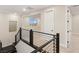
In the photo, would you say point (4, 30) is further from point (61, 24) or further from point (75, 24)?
point (75, 24)

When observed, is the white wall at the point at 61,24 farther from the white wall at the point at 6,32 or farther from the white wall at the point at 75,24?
the white wall at the point at 6,32

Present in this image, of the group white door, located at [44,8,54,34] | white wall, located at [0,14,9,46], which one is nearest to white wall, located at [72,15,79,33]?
white door, located at [44,8,54,34]

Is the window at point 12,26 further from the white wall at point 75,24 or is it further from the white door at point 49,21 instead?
the white wall at point 75,24

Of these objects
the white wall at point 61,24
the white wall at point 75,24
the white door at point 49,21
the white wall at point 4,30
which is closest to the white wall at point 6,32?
the white wall at point 4,30

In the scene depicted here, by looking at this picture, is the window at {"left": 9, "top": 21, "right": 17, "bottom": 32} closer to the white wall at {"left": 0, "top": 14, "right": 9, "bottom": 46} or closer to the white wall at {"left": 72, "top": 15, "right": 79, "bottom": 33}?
the white wall at {"left": 0, "top": 14, "right": 9, "bottom": 46}

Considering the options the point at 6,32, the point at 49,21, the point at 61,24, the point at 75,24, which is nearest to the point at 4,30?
the point at 6,32

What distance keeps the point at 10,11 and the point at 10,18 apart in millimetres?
116

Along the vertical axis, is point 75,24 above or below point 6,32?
above

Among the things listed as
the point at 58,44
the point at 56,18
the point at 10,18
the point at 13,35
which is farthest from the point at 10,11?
the point at 58,44

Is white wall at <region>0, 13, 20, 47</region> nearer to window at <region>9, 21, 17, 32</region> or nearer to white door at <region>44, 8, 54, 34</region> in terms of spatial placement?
window at <region>9, 21, 17, 32</region>

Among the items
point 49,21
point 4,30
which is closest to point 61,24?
point 49,21

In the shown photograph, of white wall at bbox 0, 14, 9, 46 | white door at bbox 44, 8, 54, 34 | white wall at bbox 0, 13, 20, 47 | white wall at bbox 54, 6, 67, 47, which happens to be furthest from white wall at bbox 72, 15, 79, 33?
white wall at bbox 0, 14, 9, 46

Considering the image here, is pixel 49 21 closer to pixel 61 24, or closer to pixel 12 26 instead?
pixel 61 24
